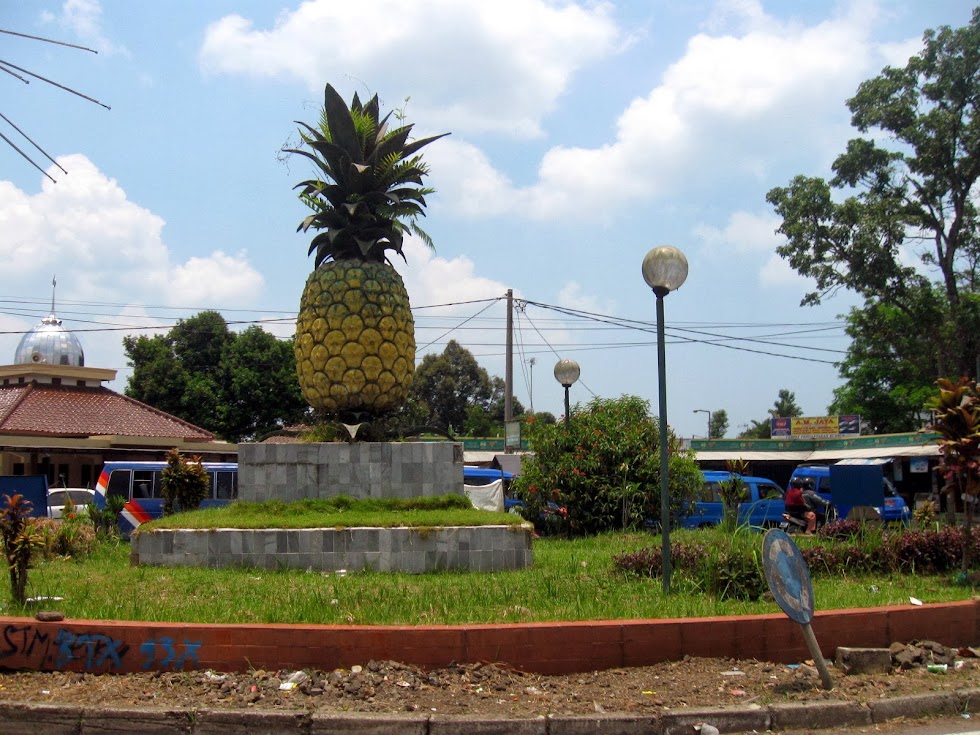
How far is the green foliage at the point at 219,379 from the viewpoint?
4288 centimetres

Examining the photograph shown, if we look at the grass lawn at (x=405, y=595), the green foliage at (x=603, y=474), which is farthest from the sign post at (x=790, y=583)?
the green foliage at (x=603, y=474)

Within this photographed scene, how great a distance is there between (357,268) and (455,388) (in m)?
41.6

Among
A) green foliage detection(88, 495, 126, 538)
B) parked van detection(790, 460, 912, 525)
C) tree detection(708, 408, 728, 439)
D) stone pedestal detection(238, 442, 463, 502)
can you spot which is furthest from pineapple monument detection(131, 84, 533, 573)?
tree detection(708, 408, 728, 439)

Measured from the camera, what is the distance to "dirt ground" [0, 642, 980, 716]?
21.2 ft

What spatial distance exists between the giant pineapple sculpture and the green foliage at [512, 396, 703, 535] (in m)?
4.69

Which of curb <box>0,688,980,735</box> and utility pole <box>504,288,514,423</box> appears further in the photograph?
utility pole <box>504,288,514,423</box>

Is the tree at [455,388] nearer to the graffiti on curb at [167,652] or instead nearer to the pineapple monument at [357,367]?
the pineapple monument at [357,367]

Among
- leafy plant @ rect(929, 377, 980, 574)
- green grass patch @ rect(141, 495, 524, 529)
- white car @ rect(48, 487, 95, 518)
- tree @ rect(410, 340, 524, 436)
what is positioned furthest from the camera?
tree @ rect(410, 340, 524, 436)

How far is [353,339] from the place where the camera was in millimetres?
13570

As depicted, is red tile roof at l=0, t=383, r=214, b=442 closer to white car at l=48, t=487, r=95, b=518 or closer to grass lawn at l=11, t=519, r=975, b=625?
white car at l=48, t=487, r=95, b=518

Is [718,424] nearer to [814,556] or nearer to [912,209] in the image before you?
[912,209]

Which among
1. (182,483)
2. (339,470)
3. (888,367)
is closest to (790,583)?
(339,470)

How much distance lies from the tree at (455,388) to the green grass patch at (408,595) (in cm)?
4323

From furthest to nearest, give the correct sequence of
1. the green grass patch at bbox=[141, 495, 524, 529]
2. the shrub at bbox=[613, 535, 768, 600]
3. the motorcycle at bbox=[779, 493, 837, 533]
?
the motorcycle at bbox=[779, 493, 837, 533], the green grass patch at bbox=[141, 495, 524, 529], the shrub at bbox=[613, 535, 768, 600]
